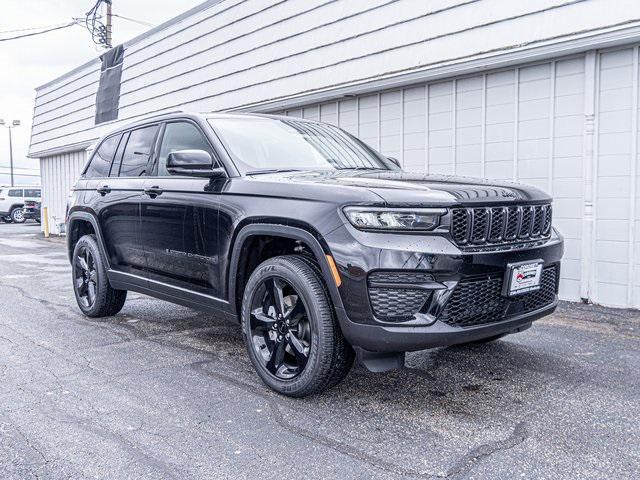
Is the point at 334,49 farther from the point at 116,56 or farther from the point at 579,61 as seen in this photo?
the point at 116,56

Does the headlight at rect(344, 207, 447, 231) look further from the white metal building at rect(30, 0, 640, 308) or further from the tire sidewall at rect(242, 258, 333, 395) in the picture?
the white metal building at rect(30, 0, 640, 308)

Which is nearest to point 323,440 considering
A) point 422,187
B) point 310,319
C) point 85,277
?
point 310,319

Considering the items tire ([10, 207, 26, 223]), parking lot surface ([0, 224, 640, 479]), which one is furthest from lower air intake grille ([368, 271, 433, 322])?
tire ([10, 207, 26, 223])

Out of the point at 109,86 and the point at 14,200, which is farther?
the point at 14,200

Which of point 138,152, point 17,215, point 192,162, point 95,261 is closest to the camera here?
point 192,162

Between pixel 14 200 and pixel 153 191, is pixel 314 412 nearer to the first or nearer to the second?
pixel 153 191

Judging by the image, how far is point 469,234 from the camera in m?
3.18

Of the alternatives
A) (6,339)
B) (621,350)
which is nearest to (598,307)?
(621,350)

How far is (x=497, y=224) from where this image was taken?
3359 mm

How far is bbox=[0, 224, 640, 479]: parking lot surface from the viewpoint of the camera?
2.71 metres

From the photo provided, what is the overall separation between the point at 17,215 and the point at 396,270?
101 feet

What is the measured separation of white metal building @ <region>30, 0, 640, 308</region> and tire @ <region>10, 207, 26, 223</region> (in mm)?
22531

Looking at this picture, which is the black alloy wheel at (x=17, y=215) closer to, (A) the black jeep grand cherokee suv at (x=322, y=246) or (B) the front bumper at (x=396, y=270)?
(A) the black jeep grand cherokee suv at (x=322, y=246)

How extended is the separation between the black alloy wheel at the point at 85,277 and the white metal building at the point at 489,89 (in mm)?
4247
